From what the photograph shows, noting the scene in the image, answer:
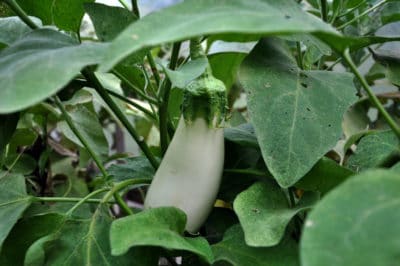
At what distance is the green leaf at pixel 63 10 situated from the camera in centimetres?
40

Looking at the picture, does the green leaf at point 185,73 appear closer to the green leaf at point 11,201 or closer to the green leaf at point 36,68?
the green leaf at point 36,68

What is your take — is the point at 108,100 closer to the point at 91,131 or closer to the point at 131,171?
the point at 131,171

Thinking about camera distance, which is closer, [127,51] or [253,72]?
[127,51]

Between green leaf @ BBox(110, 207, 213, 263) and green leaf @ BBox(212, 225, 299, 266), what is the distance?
0.02 metres

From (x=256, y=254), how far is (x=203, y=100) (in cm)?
11

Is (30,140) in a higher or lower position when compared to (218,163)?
lower

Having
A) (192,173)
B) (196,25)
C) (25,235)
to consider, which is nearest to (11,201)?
(25,235)

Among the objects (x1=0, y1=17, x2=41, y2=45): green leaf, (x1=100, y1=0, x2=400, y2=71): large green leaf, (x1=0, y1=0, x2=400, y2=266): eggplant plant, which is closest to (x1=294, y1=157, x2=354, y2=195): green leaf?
(x1=0, y1=0, x2=400, y2=266): eggplant plant

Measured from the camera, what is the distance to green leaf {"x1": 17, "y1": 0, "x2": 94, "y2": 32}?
0.40 metres

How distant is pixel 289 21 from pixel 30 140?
0.44 metres

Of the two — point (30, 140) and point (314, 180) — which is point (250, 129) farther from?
point (30, 140)

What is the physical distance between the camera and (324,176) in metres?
0.34

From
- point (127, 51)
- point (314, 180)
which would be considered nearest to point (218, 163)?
point (314, 180)

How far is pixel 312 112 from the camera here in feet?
1.12
